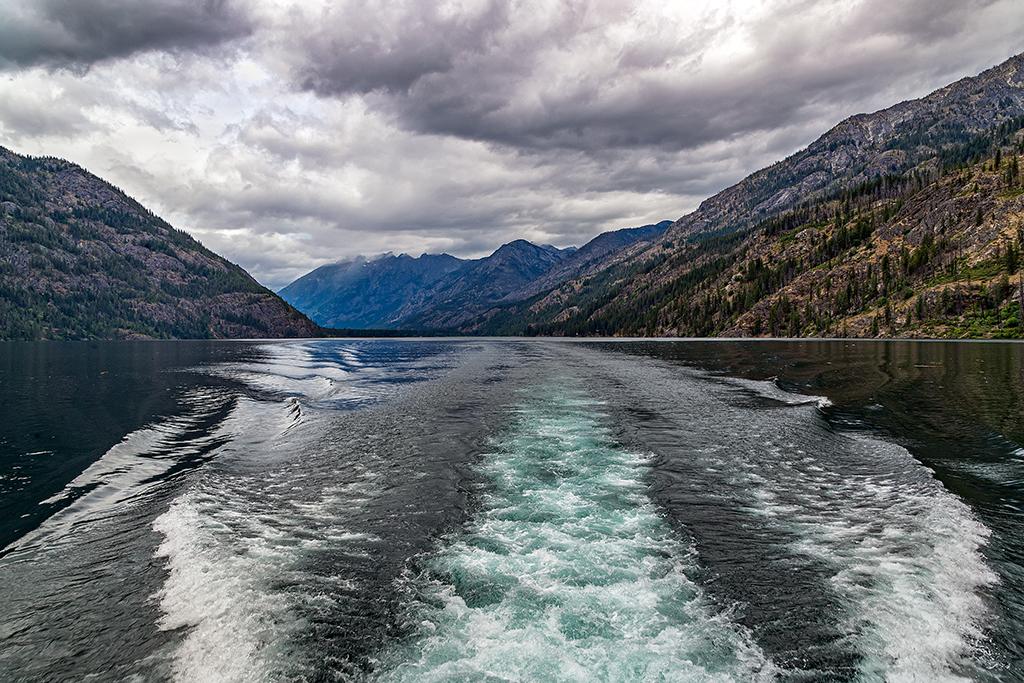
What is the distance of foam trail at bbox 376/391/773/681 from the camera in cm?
1152

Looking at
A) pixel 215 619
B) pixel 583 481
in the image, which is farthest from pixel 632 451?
A: pixel 215 619

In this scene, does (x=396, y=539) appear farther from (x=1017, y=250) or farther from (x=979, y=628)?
(x=1017, y=250)

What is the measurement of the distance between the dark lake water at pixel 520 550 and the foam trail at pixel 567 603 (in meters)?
0.08

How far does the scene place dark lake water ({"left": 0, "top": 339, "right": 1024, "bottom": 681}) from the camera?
39.4ft

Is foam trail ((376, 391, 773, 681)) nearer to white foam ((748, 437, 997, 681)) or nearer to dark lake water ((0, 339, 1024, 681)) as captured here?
dark lake water ((0, 339, 1024, 681))

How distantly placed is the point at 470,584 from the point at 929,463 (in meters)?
26.9

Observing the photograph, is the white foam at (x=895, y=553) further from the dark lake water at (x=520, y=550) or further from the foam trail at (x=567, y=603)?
the foam trail at (x=567, y=603)

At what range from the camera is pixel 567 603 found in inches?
560

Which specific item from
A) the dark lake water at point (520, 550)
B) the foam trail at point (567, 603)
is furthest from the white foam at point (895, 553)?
the foam trail at point (567, 603)

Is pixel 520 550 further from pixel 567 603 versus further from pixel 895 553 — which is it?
pixel 895 553

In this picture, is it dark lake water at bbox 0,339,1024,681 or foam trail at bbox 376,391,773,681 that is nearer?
foam trail at bbox 376,391,773,681

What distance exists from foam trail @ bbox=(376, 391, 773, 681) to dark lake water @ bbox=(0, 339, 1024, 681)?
0.08 metres

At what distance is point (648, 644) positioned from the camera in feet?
40.4

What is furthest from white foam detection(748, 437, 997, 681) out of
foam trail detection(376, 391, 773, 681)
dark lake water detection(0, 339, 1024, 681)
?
foam trail detection(376, 391, 773, 681)
